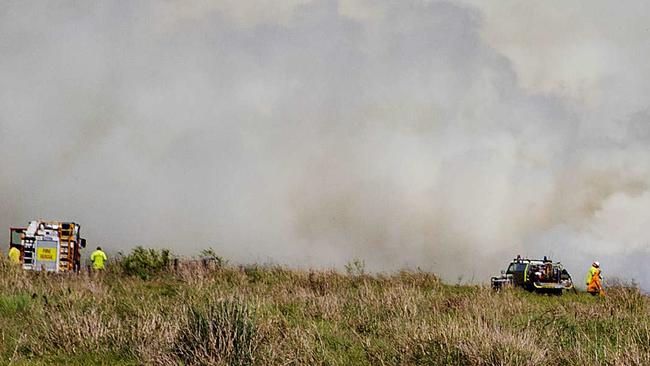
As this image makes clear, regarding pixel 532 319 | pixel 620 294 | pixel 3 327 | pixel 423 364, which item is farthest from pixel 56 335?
pixel 620 294

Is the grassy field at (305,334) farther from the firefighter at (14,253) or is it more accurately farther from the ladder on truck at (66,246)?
the ladder on truck at (66,246)

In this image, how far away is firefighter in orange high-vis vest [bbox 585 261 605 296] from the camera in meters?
29.8

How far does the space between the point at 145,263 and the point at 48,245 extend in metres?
4.59

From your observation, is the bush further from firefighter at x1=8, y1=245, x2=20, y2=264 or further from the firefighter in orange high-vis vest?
the firefighter in orange high-vis vest

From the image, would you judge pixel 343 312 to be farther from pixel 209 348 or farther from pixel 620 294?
pixel 620 294

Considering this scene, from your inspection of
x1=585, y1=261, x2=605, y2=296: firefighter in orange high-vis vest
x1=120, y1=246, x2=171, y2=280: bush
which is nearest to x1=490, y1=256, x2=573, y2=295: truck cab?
x1=585, y1=261, x2=605, y2=296: firefighter in orange high-vis vest

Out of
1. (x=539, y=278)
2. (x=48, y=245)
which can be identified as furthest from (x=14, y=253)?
(x=539, y=278)

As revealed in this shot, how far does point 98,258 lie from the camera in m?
29.9

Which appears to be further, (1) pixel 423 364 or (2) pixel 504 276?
(2) pixel 504 276

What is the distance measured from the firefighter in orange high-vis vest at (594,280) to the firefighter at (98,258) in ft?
65.3

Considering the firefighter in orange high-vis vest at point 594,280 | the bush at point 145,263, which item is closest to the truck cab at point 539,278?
the firefighter in orange high-vis vest at point 594,280

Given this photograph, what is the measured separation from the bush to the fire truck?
2.66 m

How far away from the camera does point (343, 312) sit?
14508 millimetres

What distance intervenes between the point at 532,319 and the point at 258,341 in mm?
6058
